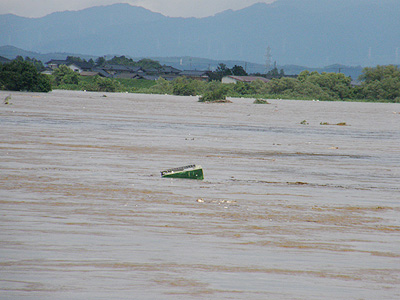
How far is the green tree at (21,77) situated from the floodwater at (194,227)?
62318 mm

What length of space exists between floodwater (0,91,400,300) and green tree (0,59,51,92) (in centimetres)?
6232

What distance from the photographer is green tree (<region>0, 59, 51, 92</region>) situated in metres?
79.9

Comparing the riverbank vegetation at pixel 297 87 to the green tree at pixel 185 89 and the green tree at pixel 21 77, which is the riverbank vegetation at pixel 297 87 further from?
the green tree at pixel 21 77

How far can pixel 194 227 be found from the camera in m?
9.69

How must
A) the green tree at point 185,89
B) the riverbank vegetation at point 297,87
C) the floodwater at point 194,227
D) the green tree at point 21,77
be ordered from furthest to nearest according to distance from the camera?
the riverbank vegetation at point 297,87 < the green tree at point 185,89 < the green tree at point 21,77 < the floodwater at point 194,227

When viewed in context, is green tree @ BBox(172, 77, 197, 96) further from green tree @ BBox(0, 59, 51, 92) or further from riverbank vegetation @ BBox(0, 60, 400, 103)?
green tree @ BBox(0, 59, 51, 92)

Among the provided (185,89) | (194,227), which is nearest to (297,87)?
(185,89)

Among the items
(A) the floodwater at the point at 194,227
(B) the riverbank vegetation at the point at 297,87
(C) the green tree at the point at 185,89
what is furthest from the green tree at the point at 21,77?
A: (A) the floodwater at the point at 194,227

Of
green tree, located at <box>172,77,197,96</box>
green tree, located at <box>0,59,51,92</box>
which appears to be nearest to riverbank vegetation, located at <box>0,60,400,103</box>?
green tree, located at <box>172,77,197,96</box>

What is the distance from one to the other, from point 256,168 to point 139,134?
11.2 metres

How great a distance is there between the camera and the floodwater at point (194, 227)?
6883 millimetres

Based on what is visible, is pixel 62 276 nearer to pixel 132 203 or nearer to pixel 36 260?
pixel 36 260

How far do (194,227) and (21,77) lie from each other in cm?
7441

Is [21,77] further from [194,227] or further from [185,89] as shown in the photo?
[194,227]
